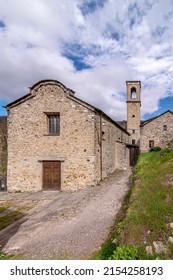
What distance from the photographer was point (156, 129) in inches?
1254

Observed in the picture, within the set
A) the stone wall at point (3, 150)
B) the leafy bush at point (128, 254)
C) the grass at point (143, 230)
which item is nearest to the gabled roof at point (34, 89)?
the stone wall at point (3, 150)

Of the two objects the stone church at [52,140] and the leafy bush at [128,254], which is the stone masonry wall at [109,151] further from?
the leafy bush at [128,254]

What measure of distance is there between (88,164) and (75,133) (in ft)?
8.25

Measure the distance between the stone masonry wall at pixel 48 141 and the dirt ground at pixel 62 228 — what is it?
316 cm

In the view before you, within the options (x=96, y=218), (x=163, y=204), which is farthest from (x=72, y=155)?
(x=163, y=204)

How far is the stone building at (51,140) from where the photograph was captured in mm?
13266

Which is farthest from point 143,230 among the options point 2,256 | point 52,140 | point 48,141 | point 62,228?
point 48,141

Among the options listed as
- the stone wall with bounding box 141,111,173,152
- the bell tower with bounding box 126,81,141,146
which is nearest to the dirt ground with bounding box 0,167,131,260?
the stone wall with bounding box 141,111,173,152

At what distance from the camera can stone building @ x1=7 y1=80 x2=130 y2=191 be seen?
43.5 feet

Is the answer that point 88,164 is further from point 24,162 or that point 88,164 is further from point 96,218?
point 96,218

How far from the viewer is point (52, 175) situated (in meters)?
13.6

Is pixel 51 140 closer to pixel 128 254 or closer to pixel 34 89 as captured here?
pixel 34 89
